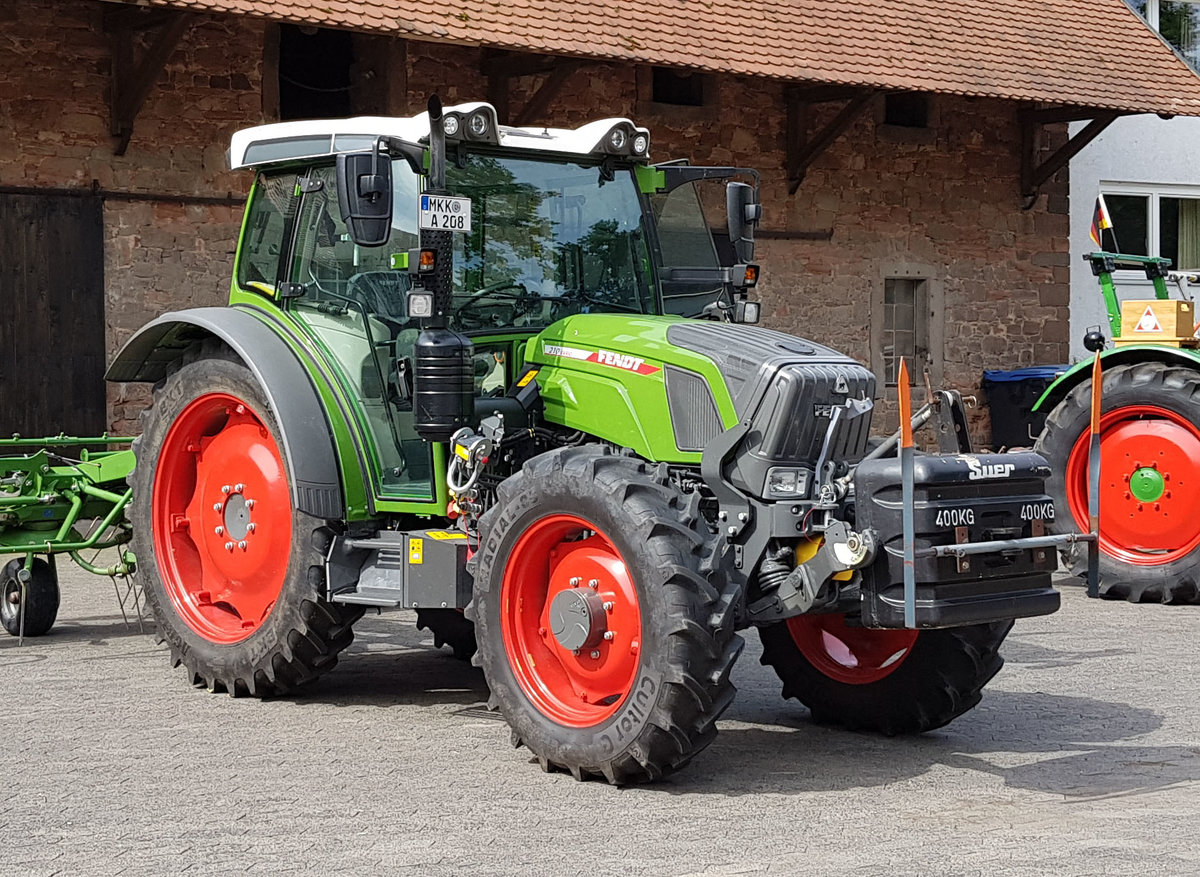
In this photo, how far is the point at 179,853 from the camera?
470 cm

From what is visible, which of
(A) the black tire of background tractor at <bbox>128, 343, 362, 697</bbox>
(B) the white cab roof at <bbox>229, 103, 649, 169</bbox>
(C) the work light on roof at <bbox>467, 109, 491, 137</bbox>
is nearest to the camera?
(C) the work light on roof at <bbox>467, 109, 491, 137</bbox>

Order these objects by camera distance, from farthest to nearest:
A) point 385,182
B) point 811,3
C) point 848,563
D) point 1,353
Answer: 1. point 811,3
2. point 1,353
3. point 385,182
4. point 848,563

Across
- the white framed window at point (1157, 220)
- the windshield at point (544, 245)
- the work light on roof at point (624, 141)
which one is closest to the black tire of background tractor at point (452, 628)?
the windshield at point (544, 245)

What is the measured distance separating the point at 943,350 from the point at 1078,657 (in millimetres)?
11012

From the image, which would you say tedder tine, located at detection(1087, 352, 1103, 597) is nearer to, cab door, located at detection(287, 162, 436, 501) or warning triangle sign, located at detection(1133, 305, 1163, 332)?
cab door, located at detection(287, 162, 436, 501)

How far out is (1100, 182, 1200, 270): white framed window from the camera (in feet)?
67.4

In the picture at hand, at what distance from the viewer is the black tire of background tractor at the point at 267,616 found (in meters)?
6.70

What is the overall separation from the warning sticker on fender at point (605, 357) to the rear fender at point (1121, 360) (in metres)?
5.16

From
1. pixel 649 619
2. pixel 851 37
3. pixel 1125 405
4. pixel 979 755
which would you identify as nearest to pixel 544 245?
pixel 649 619

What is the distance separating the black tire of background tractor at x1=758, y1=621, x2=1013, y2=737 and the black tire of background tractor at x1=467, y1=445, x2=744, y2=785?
1047 millimetres

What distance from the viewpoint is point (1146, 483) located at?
34.9ft

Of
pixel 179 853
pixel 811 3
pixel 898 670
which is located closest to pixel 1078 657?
pixel 898 670

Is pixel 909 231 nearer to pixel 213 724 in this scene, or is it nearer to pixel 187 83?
pixel 187 83

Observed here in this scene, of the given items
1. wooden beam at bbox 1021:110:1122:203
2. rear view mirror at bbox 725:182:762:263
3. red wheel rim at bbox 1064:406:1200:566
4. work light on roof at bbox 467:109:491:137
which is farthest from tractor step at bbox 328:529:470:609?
wooden beam at bbox 1021:110:1122:203
